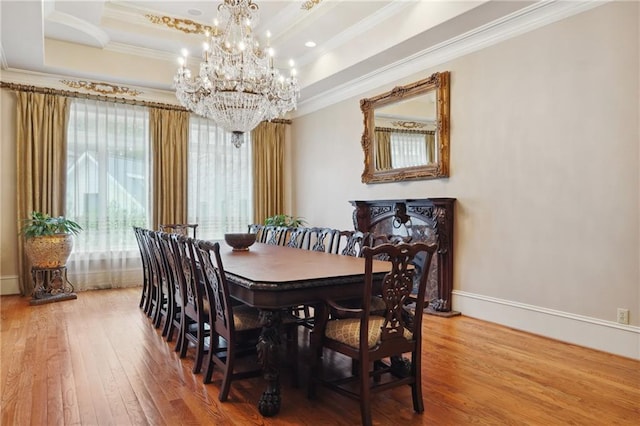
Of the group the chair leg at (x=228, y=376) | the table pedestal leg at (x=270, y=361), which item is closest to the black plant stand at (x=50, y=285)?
the chair leg at (x=228, y=376)

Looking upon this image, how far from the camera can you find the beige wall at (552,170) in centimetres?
327

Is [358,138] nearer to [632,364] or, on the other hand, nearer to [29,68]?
[632,364]

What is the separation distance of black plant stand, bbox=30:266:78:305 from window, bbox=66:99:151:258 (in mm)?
608

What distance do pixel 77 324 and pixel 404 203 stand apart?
3.66 meters

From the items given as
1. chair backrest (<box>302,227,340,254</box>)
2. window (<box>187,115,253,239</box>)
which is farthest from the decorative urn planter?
chair backrest (<box>302,227,340,254</box>)

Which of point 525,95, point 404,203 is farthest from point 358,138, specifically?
point 525,95

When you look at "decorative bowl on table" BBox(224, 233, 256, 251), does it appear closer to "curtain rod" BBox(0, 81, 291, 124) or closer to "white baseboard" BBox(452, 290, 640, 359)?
"white baseboard" BBox(452, 290, 640, 359)

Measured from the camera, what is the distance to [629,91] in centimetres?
323

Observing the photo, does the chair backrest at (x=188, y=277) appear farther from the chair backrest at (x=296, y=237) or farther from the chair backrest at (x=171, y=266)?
the chair backrest at (x=296, y=237)

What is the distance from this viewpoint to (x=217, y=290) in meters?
2.54

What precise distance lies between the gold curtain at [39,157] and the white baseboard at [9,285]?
0.09m

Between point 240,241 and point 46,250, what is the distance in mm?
2882

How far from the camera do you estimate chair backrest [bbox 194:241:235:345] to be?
2.42 meters

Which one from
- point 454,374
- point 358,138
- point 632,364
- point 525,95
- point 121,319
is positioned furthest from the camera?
point 358,138
